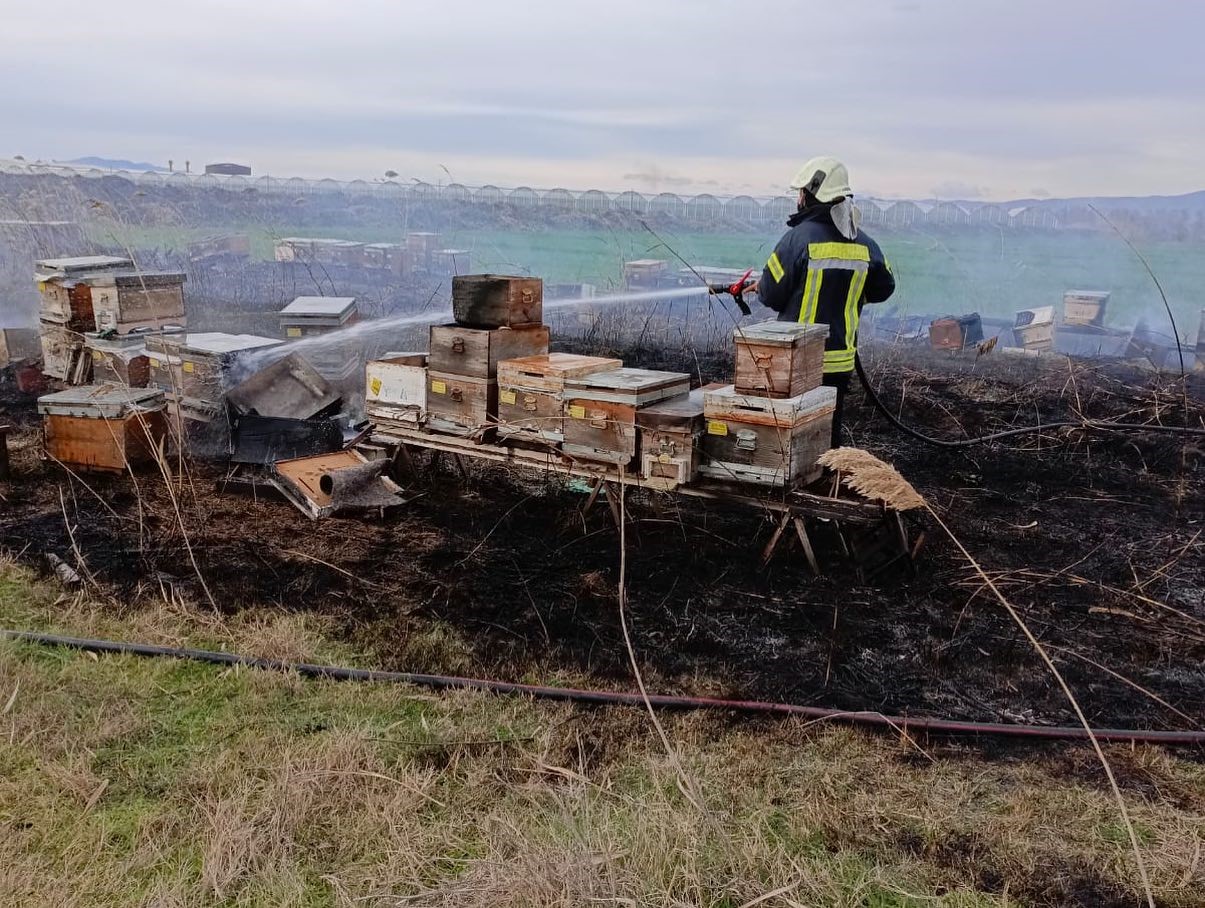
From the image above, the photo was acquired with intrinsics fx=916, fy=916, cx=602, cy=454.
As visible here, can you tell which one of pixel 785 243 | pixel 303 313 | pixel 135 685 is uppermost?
pixel 785 243

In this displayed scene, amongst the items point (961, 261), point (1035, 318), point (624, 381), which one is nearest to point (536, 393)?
Answer: point (624, 381)

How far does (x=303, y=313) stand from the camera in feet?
31.0

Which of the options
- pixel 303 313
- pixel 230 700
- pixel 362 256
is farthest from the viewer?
pixel 362 256

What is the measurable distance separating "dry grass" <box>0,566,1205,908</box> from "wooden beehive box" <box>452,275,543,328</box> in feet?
9.53

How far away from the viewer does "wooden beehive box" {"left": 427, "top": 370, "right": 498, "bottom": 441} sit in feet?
20.9

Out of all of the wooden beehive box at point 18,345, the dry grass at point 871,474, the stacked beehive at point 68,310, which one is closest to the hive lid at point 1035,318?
the dry grass at point 871,474

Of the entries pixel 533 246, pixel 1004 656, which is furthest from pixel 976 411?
pixel 533 246

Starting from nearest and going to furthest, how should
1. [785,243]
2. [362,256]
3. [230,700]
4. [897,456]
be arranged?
[230,700] → [785,243] → [897,456] → [362,256]

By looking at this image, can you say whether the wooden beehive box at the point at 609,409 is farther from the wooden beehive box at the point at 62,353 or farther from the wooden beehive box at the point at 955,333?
the wooden beehive box at the point at 955,333

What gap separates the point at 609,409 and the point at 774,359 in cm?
108

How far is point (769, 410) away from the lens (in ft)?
17.4

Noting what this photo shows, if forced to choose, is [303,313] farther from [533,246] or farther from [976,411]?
[533,246]

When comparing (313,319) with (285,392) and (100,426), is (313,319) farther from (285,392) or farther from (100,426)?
(100,426)

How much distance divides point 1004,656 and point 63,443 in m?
7.20
